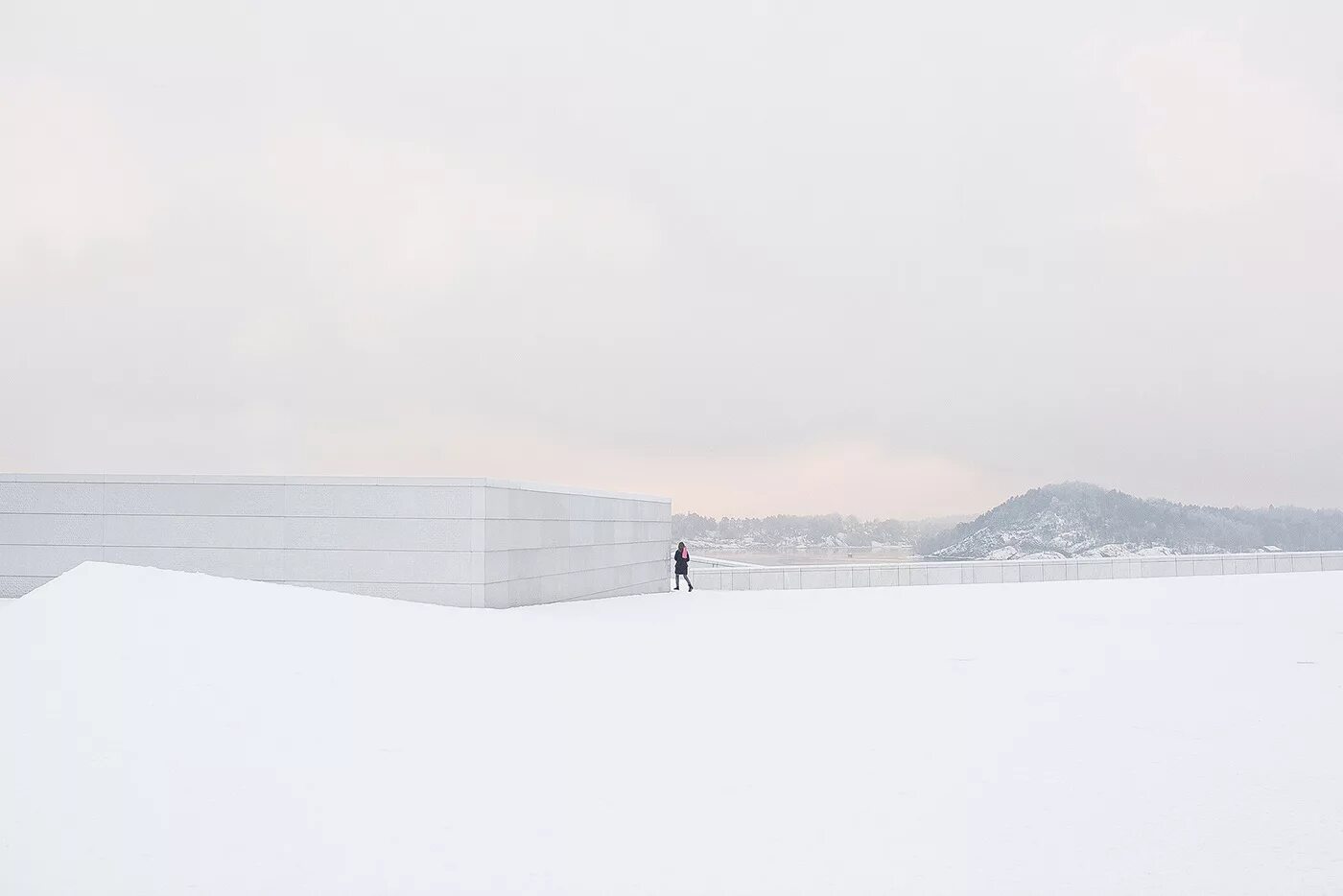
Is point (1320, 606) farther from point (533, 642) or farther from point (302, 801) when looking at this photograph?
point (302, 801)

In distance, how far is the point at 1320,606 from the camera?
20625 mm

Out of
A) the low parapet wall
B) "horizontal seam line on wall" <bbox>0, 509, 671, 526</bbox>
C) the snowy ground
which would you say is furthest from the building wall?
the low parapet wall

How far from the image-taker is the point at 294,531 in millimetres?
19844

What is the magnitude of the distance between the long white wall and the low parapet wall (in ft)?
52.4

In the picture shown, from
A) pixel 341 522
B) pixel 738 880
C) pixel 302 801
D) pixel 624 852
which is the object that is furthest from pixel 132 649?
pixel 341 522

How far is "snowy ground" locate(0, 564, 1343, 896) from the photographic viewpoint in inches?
233

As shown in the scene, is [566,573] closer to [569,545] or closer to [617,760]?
[569,545]

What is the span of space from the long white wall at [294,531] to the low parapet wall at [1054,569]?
1596cm

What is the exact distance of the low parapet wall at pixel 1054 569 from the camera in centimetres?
3406

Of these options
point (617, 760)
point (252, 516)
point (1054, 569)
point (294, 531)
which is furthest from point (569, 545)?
Result: point (1054, 569)

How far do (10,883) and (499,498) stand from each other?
14.3 m

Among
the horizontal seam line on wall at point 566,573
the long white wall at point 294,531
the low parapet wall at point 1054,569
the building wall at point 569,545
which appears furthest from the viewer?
the low parapet wall at point 1054,569

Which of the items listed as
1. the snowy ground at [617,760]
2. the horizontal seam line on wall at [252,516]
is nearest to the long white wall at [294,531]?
the horizontal seam line on wall at [252,516]

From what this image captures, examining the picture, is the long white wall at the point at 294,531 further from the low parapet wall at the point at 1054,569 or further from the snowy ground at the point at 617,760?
the low parapet wall at the point at 1054,569
